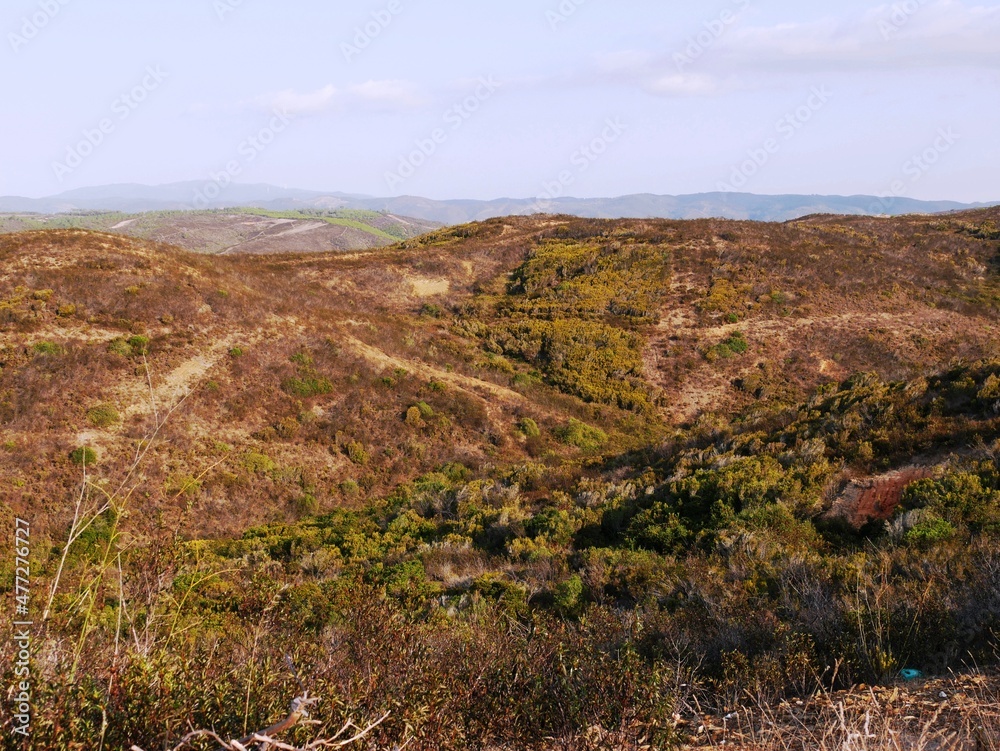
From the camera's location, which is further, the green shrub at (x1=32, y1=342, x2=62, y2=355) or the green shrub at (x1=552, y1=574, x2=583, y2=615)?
the green shrub at (x1=32, y1=342, x2=62, y2=355)

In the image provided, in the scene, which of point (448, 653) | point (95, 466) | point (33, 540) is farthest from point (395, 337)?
point (448, 653)

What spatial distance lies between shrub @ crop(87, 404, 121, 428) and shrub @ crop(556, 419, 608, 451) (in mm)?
11652

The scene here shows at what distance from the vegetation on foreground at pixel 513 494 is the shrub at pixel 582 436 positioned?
0.41 feet

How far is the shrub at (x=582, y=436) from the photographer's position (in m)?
17.2

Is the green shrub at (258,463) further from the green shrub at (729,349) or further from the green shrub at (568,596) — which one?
the green shrub at (729,349)

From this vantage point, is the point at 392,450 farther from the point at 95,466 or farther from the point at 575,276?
the point at 575,276

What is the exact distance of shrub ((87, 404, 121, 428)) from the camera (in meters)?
12.8

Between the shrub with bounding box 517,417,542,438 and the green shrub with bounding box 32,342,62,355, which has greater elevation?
the green shrub with bounding box 32,342,62,355

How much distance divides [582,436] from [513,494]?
6.61m

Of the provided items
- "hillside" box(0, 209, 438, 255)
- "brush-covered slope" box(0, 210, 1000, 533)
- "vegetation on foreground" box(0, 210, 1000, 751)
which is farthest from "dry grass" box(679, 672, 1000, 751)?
"hillside" box(0, 209, 438, 255)

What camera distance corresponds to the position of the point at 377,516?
1191cm

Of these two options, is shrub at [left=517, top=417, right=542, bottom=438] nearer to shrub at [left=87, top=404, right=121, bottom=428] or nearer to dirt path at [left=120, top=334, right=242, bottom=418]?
dirt path at [left=120, top=334, right=242, bottom=418]

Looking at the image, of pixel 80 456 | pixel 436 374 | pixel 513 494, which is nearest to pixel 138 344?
pixel 80 456

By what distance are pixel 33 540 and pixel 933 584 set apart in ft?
42.6
